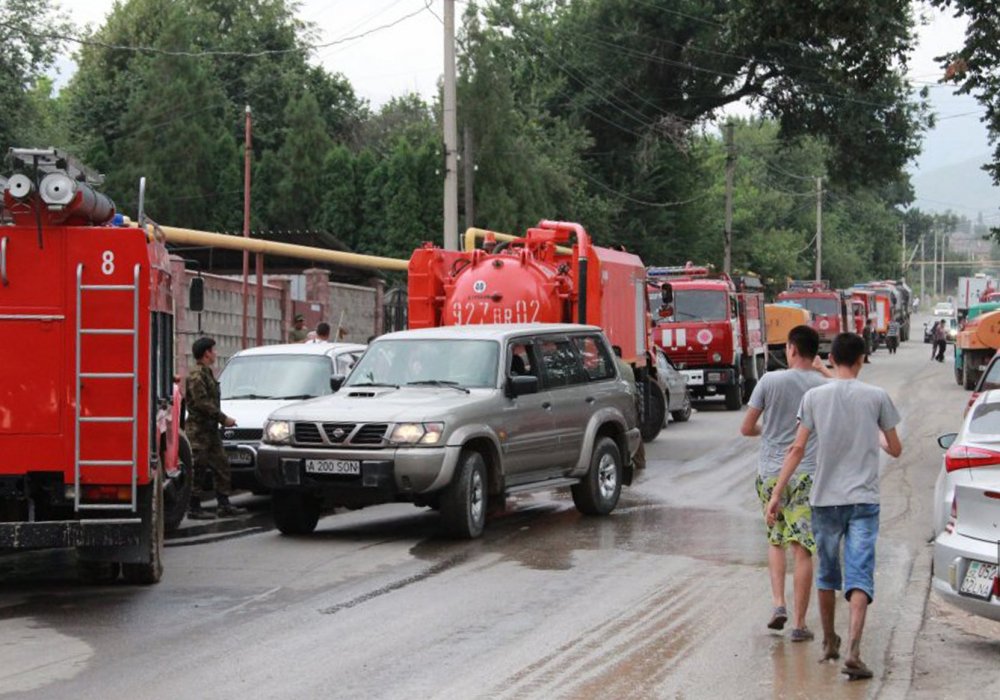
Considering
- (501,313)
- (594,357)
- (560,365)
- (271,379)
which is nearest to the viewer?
(560,365)

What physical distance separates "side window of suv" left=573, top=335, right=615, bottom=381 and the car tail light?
6960 mm

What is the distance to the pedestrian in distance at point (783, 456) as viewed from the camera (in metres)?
8.80

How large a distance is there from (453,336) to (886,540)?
4408 millimetres

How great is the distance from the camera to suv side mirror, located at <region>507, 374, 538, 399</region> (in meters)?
13.8

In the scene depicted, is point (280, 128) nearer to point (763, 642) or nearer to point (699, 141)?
point (699, 141)

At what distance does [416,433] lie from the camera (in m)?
12.8

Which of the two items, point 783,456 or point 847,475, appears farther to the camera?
point 783,456

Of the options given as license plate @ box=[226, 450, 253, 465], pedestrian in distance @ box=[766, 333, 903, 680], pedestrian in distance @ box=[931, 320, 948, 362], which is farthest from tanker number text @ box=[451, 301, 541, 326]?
pedestrian in distance @ box=[931, 320, 948, 362]

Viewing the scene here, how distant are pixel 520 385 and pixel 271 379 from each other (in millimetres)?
4564

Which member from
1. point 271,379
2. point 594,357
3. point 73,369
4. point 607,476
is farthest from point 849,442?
point 271,379

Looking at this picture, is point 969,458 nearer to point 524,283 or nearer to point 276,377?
point 276,377

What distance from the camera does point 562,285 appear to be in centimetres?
2009

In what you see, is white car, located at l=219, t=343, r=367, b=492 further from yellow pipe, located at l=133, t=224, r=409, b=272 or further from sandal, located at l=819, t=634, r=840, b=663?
sandal, located at l=819, t=634, r=840, b=663

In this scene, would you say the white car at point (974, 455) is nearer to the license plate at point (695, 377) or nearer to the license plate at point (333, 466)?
the license plate at point (333, 466)
